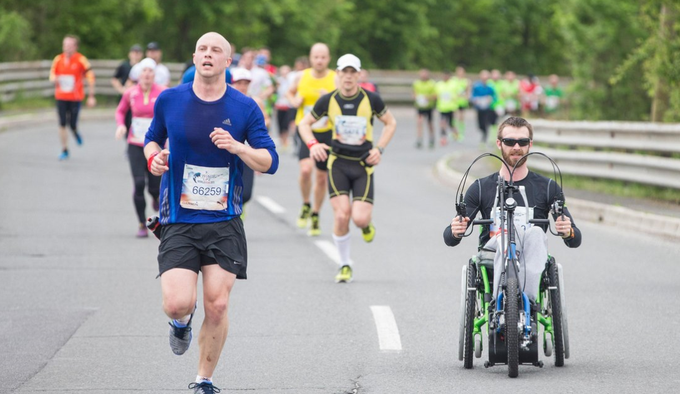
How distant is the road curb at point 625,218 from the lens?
14938 mm

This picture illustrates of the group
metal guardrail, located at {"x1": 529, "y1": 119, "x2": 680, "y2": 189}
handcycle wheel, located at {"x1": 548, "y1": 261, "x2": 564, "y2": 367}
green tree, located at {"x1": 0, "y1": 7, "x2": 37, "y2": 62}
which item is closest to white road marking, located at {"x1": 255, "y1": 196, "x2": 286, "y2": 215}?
metal guardrail, located at {"x1": 529, "y1": 119, "x2": 680, "y2": 189}

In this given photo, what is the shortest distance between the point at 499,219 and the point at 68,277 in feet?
17.6

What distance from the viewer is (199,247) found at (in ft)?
21.4

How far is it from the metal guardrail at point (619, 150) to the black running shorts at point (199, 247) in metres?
11.4

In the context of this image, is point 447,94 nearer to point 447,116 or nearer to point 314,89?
point 447,116

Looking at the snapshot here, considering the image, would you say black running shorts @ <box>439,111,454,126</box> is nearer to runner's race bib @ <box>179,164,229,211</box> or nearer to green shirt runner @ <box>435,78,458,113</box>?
green shirt runner @ <box>435,78,458,113</box>

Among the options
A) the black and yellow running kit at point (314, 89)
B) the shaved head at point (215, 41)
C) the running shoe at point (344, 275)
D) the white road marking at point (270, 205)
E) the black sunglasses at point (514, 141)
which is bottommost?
the running shoe at point (344, 275)

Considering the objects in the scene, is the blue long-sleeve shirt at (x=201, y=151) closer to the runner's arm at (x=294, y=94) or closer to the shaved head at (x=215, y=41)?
the shaved head at (x=215, y=41)

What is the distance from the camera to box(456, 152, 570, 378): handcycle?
23.0ft

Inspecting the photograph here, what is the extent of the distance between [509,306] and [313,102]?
7761mm

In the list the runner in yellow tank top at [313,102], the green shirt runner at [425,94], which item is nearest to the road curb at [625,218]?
the runner in yellow tank top at [313,102]

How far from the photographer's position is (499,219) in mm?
7262

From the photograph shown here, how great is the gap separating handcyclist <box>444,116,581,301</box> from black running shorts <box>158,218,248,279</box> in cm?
128

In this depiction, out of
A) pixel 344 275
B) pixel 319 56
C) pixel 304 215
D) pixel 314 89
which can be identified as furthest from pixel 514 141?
pixel 304 215
